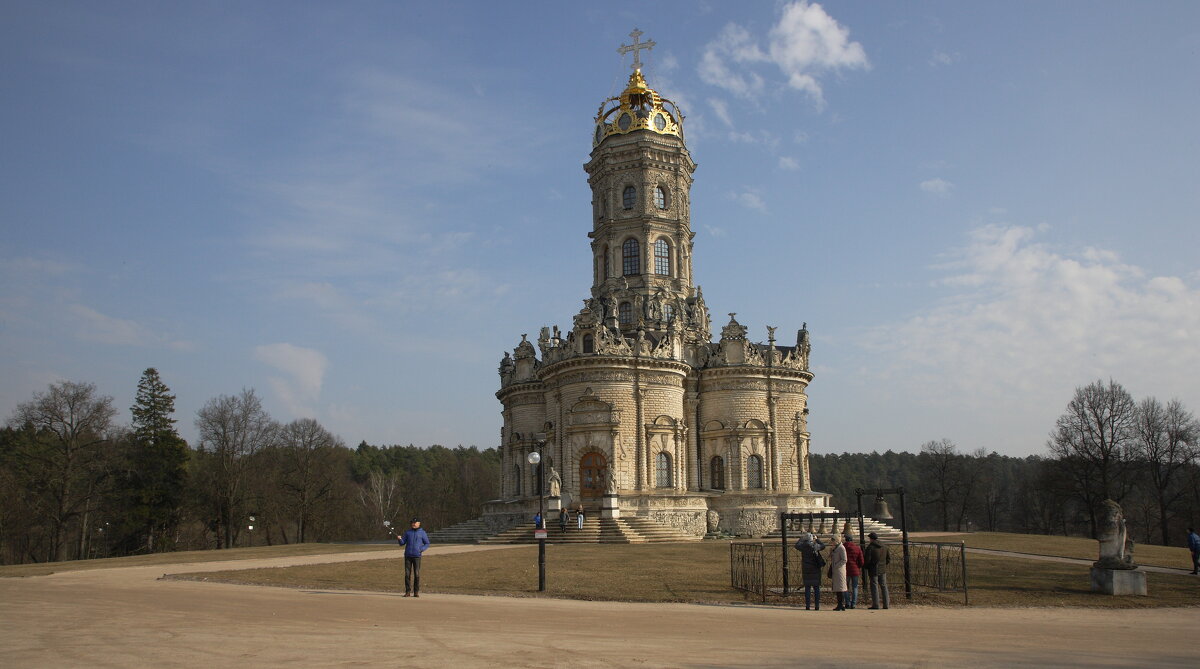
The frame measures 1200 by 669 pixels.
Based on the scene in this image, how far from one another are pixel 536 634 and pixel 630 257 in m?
45.4

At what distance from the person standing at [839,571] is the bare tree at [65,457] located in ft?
156

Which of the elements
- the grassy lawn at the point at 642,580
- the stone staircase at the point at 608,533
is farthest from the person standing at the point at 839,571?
the stone staircase at the point at 608,533

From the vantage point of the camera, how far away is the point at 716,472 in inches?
2020

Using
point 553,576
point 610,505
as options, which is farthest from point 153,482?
point 553,576

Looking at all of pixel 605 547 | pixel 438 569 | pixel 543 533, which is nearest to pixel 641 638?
pixel 543 533

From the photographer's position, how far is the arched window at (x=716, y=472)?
5100 cm

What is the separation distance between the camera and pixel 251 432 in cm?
6056

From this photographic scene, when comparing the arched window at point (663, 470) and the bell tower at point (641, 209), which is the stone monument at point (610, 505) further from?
the bell tower at point (641, 209)

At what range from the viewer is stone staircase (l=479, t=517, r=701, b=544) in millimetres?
40594

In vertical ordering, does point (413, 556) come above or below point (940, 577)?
above

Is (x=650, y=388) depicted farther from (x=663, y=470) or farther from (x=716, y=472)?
(x=716, y=472)

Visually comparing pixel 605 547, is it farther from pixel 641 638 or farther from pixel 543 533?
pixel 641 638

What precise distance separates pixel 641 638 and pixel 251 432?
178 ft

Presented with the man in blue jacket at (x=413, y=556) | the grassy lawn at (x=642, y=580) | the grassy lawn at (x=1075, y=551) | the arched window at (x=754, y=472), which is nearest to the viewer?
the man in blue jacket at (x=413, y=556)
